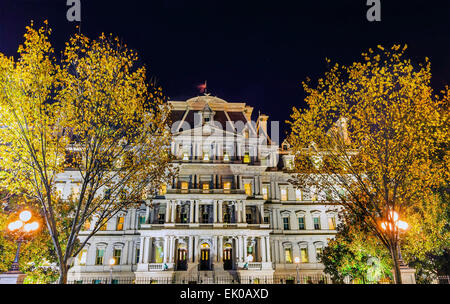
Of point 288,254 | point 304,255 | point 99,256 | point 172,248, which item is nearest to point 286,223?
point 288,254

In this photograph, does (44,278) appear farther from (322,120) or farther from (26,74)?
(322,120)

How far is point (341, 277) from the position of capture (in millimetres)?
24422

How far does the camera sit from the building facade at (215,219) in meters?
30.0

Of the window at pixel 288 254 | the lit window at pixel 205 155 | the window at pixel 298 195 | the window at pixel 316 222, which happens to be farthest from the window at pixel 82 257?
the window at pixel 316 222

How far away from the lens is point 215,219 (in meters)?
31.4

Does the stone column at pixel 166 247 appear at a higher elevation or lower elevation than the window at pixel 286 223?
lower

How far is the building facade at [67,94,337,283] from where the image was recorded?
1182 inches

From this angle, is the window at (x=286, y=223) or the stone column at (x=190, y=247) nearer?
the stone column at (x=190, y=247)

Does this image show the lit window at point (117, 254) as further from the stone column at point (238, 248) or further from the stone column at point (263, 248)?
the stone column at point (263, 248)

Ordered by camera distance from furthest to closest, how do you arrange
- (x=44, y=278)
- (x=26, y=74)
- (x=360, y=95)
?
(x=44, y=278) < (x=360, y=95) < (x=26, y=74)

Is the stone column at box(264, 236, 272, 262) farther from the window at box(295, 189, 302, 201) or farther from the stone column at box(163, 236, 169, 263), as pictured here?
the stone column at box(163, 236, 169, 263)

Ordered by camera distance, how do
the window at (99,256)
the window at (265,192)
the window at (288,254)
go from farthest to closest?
1. the window at (265,192)
2. the window at (288,254)
3. the window at (99,256)
